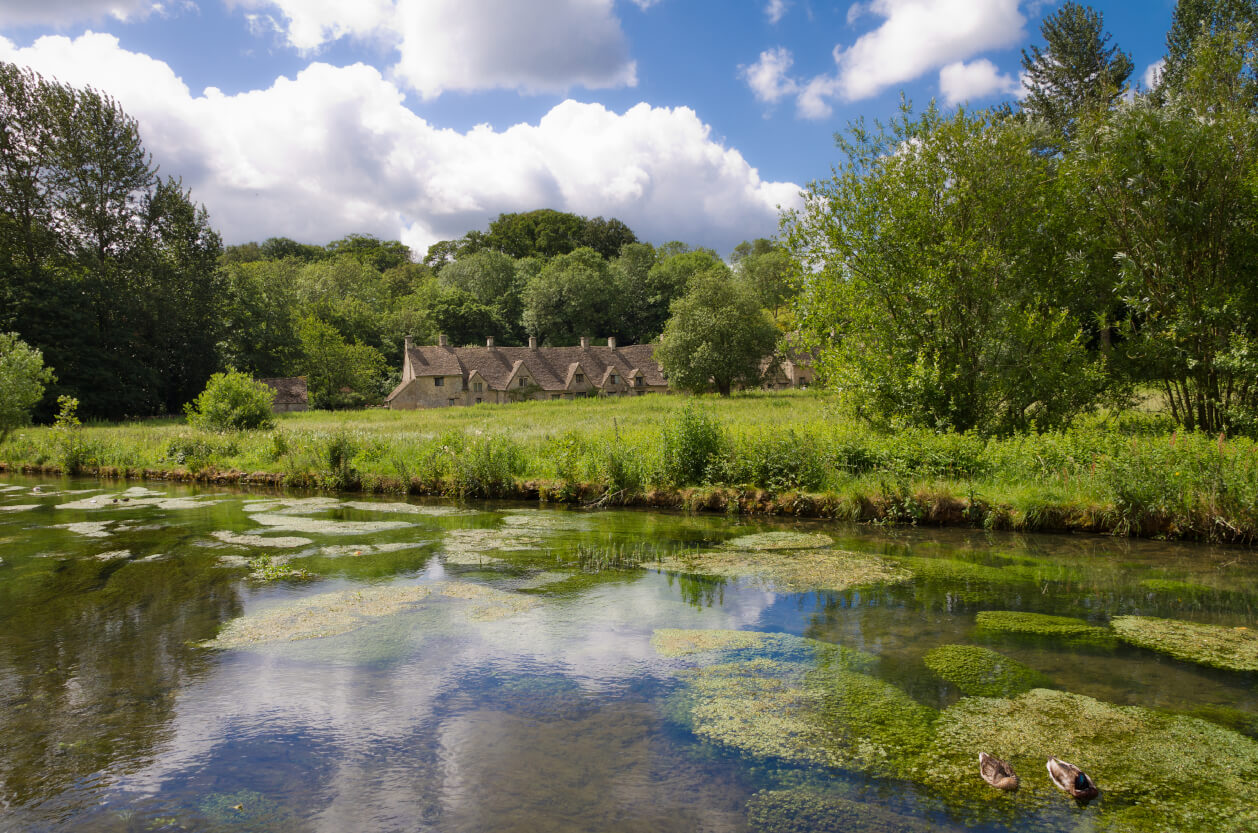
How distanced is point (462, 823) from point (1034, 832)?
380cm

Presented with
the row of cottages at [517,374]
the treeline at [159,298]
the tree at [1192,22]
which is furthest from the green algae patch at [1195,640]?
the row of cottages at [517,374]

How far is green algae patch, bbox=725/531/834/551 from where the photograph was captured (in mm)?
12727

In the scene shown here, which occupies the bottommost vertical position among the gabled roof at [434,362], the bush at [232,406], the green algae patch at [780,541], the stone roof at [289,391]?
the green algae patch at [780,541]

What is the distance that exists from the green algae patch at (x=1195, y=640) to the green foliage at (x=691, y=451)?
31.0ft

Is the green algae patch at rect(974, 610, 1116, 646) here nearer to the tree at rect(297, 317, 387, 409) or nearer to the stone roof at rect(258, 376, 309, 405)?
the stone roof at rect(258, 376, 309, 405)

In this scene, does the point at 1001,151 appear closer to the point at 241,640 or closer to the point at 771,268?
the point at 241,640

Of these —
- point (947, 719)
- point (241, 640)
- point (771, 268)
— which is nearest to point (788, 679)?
point (947, 719)

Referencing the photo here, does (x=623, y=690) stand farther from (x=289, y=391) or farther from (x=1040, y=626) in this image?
(x=289, y=391)

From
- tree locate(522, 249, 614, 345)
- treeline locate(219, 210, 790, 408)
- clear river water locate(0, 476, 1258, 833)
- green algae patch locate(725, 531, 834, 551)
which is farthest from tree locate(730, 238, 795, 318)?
clear river water locate(0, 476, 1258, 833)

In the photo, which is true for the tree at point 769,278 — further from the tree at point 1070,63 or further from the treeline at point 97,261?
the treeline at point 97,261

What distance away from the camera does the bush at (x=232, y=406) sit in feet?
95.0

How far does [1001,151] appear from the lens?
17281 mm

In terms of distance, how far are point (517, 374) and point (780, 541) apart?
194 feet

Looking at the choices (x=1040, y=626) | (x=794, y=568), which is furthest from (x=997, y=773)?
(x=794, y=568)
